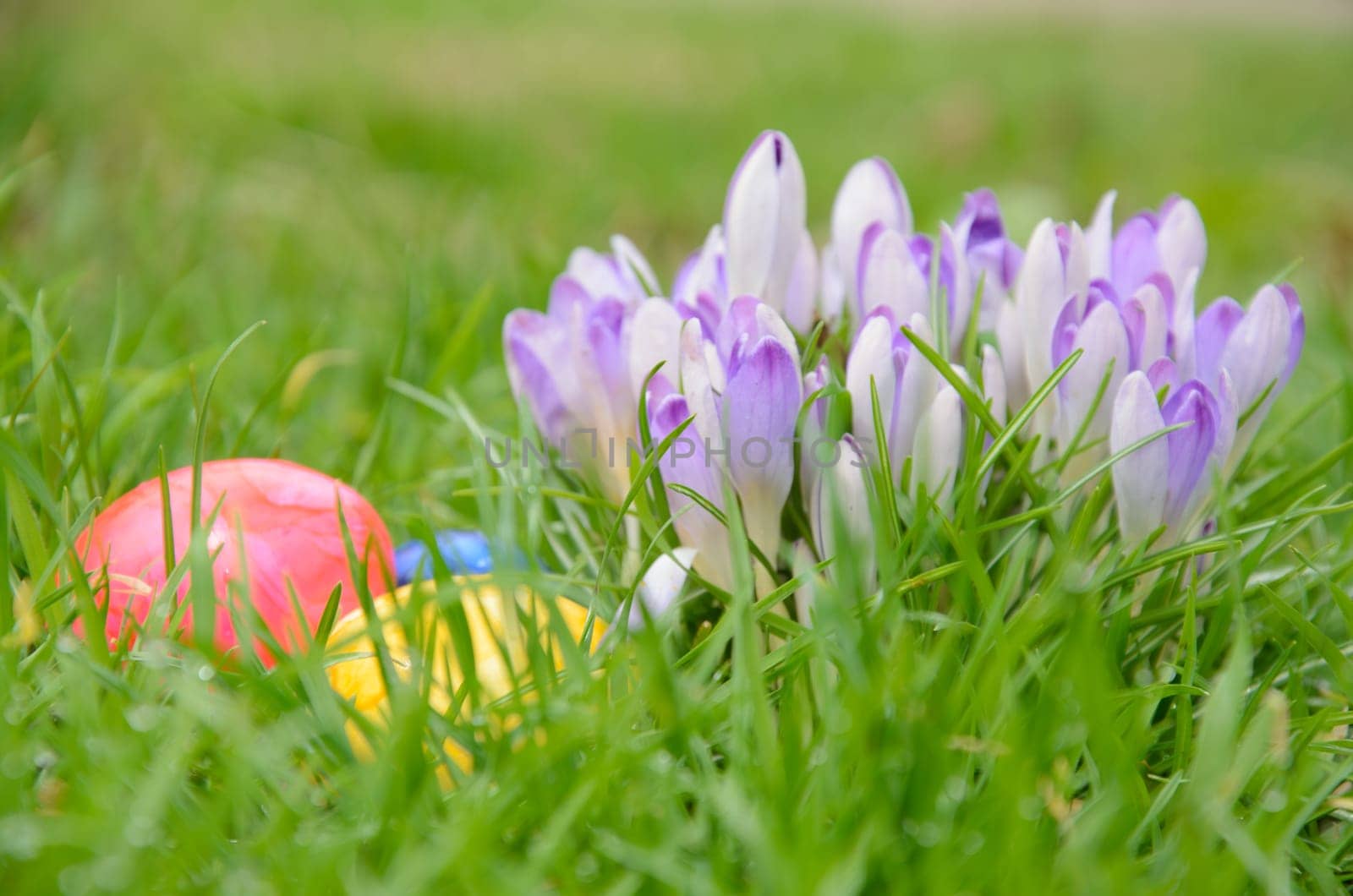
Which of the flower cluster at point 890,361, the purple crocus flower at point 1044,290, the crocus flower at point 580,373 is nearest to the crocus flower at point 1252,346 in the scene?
the flower cluster at point 890,361

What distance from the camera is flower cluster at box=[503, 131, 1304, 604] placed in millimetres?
875

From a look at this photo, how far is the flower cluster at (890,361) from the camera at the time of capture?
88 centimetres

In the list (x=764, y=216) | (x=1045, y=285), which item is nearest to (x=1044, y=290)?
(x=1045, y=285)

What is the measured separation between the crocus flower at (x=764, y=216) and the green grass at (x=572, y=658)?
0.81 feet

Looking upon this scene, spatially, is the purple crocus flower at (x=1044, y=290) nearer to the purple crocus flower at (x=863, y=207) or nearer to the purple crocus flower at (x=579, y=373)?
the purple crocus flower at (x=863, y=207)

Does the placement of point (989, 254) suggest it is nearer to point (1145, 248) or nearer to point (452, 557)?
point (1145, 248)

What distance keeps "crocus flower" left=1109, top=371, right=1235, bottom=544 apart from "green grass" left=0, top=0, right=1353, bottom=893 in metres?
0.04

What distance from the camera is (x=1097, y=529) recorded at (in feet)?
3.31

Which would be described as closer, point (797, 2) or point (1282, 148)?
point (1282, 148)

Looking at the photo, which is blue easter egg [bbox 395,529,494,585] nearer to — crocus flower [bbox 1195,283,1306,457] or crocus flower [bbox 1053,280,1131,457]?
crocus flower [bbox 1053,280,1131,457]

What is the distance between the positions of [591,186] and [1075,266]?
1.68 meters

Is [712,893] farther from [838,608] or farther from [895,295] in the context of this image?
[895,295]

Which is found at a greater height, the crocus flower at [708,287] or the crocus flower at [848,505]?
the crocus flower at [708,287]

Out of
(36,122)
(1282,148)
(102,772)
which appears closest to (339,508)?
(102,772)
